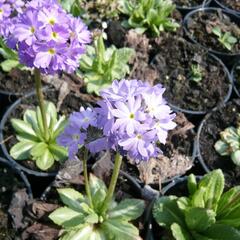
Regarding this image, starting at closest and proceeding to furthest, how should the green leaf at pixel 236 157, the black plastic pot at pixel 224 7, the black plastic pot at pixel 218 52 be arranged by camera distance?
the green leaf at pixel 236 157 → the black plastic pot at pixel 218 52 → the black plastic pot at pixel 224 7

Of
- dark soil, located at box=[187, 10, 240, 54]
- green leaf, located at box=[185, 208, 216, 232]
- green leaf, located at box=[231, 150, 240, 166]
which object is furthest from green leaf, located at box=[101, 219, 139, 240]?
dark soil, located at box=[187, 10, 240, 54]

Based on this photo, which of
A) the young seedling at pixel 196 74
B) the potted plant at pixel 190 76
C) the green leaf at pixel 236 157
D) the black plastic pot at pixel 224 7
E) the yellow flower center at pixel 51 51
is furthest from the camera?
the black plastic pot at pixel 224 7

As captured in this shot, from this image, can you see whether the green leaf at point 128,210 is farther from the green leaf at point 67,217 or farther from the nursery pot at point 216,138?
the nursery pot at point 216,138

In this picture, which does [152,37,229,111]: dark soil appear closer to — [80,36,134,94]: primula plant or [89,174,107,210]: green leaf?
[80,36,134,94]: primula plant


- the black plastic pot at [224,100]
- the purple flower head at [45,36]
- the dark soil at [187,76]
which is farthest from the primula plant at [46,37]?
the dark soil at [187,76]

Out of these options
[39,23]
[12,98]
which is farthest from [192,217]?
[12,98]
